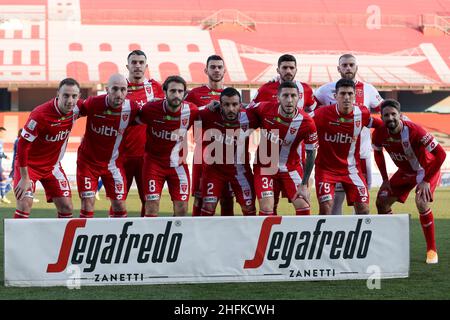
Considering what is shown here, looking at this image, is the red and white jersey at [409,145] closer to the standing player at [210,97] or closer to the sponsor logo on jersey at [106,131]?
the standing player at [210,97]

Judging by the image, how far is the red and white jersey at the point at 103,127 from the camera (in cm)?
846

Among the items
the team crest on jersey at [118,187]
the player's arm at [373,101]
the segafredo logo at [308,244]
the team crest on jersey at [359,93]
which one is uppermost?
the team crest on jersey at [359,93]

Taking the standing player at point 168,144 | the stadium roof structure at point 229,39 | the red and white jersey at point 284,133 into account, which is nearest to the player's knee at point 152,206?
the standing player at point 168,144

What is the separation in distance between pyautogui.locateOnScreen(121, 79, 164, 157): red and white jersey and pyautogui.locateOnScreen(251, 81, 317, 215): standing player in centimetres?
130

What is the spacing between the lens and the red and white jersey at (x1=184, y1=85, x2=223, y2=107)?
30.2 feet

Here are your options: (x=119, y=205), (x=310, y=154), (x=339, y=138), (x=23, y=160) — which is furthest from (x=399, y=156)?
(x=23, y=160)

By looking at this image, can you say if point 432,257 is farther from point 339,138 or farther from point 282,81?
point 282,81

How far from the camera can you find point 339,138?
8.73 metres

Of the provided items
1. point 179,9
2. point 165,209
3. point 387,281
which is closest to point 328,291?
point 387,281

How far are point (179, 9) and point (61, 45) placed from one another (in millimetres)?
6389

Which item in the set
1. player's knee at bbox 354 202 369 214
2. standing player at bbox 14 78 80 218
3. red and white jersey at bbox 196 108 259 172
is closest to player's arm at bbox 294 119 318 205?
red and white jersey at bbox 196 108 259 172

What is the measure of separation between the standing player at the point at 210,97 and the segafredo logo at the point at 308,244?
7.30ft

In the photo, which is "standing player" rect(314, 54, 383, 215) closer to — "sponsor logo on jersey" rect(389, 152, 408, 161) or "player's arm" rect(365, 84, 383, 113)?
"player's arm" rect(365, 84, 383, 113)

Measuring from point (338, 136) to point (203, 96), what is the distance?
1611 mm
